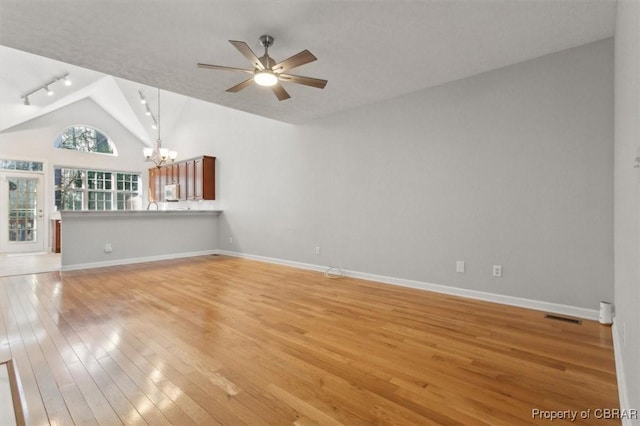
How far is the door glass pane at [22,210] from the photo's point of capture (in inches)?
276

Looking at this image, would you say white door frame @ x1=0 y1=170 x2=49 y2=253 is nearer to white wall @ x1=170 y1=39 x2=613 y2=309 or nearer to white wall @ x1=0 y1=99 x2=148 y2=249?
white wall @ x1=0 y1=99 x2=148 y2=249

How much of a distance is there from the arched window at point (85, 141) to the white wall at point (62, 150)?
12 centimetres

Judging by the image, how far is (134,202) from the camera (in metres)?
9.21

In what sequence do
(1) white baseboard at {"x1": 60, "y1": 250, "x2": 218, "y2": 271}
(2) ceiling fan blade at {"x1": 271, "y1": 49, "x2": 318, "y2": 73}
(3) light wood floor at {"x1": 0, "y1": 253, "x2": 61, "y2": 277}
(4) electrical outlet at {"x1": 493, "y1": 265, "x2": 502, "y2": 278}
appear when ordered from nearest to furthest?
1. (2) ceiling fan blade at {"x1": 271, "y1": 49, "x2": 318, "y2": 73}
2. (4) electrical outlet at {"x1": 493, "y1": 265, "x2": 502, "y2": 278}
3. (3) light wood floor at {"x1": 0, "y1": 253, "x2": 61, "y2": 277}
4. (1) white baseboard at {"x1": 60, "y1": 250, "x2": 218, "y2": 271}

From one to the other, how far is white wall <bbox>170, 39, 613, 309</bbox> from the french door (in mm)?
6394

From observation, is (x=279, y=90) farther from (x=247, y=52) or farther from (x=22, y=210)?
(x=22, y=210)

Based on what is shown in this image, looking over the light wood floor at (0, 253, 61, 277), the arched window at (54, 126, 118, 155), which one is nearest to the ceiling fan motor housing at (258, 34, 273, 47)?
the light wood floor at (0, 253, 61, 277)

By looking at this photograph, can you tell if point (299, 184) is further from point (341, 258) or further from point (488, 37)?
point (488, 37)

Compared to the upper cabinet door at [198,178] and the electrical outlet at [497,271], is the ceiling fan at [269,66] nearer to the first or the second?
the electrical outlet at [497,271]

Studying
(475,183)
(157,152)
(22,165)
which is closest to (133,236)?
(157,152)

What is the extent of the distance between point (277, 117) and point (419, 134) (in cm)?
238

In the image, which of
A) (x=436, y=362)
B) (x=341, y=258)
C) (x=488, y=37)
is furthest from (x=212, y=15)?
(x=341, y=258)

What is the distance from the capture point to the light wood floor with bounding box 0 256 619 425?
1.51 metres

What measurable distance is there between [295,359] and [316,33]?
8.80 feet
